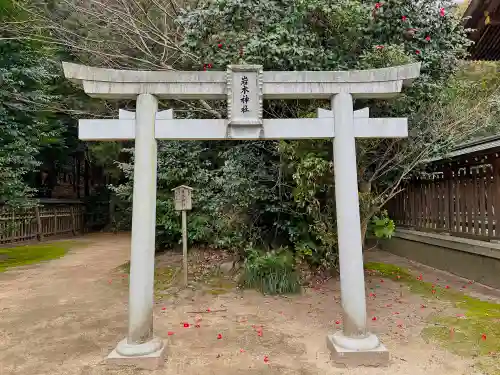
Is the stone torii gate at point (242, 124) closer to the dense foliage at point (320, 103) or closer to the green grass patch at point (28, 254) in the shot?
the dense foliage at point (320, 103)

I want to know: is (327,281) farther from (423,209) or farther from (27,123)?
(27,123)

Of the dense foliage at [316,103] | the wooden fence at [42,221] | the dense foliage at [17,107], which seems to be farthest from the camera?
the wooden fence at [42,221]

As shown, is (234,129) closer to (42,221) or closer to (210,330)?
(210,330)

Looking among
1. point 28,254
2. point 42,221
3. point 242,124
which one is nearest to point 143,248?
point 242,124

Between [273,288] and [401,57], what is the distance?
4464mm

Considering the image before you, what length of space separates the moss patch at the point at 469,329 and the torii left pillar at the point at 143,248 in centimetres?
353

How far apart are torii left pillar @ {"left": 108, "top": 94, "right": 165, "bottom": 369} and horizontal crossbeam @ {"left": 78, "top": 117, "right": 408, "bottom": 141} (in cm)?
15

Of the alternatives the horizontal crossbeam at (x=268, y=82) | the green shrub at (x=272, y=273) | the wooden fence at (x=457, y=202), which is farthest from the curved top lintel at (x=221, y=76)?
Result: the wooden fence at (x=457, y=202)

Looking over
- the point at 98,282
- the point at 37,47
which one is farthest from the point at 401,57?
the point at 37,47

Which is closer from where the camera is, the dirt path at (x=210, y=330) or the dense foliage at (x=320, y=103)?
the dirt path at (x=210, y=330)

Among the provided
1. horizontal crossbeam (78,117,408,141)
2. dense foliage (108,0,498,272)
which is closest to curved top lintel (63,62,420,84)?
horizontal crossbeam (78,117,408,141)

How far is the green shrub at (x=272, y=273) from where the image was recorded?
693cm

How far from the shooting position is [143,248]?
14.4ft

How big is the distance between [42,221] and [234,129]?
1659 cm
